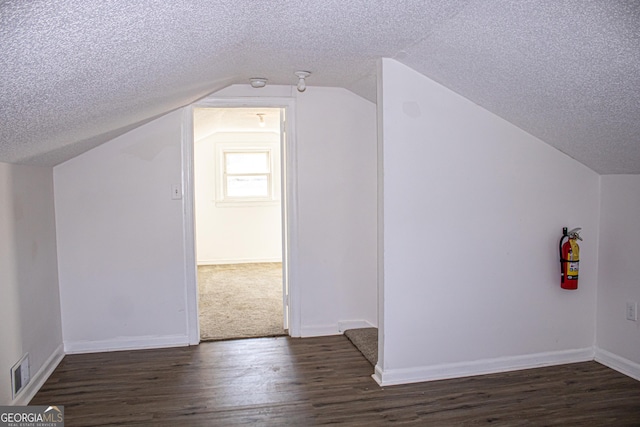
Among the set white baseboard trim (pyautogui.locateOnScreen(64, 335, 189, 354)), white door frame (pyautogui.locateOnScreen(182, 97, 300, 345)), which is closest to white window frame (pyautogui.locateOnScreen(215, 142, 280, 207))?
white door frame (pyautogui.locateOnScreen(182, 97, 300, 345))

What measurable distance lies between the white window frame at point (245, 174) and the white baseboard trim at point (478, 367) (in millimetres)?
4516

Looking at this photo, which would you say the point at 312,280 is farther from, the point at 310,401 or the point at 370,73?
the point at 370,73

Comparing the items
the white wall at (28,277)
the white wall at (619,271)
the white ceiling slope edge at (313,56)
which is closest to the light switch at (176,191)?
the white ceiling slope edge at (313,56)

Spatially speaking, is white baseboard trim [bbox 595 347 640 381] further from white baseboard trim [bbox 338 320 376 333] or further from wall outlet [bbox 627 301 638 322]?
white baseboard trim [bbox 338 320 376 333]

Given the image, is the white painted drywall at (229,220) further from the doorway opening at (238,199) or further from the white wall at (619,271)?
the white wall at (619,271)

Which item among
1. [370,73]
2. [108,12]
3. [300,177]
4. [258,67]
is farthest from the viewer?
[300,177]

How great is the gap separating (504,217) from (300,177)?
156 cm

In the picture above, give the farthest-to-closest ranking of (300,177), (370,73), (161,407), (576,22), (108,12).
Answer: (300,177) < (370,73) < (161,407) < (576,22) < (108,12)

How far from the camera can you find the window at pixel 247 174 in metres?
7.21

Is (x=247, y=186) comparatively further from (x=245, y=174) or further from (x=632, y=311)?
(x=632, y=311)

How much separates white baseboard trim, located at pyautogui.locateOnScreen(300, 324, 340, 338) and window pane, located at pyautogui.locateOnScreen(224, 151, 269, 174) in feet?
12.5

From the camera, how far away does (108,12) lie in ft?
4.22

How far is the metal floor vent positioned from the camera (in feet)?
8.37

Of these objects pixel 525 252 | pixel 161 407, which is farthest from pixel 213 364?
pixel 525 252
